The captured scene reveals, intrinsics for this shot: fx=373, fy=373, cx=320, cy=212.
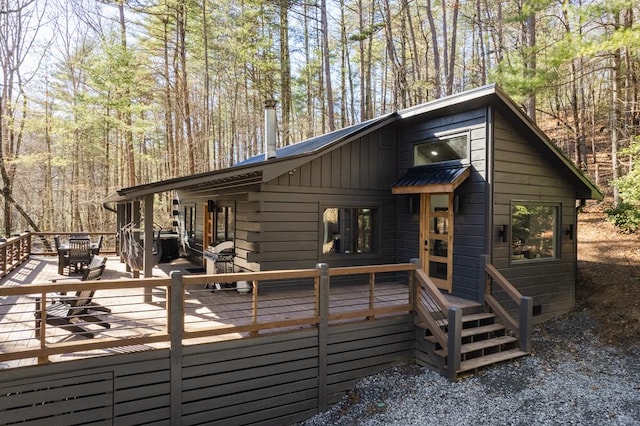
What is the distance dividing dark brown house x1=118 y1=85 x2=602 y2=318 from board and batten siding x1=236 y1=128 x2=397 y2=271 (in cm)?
2

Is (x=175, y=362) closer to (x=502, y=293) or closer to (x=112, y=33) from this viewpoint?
(x=502, y=293)

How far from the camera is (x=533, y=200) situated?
6.81 meters

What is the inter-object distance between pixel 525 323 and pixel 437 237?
207cm

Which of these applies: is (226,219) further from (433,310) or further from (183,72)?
(183,72)

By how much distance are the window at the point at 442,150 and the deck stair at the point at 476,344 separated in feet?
8.68

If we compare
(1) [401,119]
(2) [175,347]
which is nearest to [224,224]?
(1) [401,119]

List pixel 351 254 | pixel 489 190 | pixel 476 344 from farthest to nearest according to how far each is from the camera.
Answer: pixel 351 254
pixel 489 190
pixel 476 344

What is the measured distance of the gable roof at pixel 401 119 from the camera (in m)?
5.76

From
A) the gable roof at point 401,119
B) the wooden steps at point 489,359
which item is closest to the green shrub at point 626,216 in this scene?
the gable roof at point 401,119

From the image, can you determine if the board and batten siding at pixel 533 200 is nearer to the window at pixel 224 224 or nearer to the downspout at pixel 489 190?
the downspout at pixel 489 190

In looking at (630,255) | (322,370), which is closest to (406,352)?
(322,370)

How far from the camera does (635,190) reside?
743 centimetres

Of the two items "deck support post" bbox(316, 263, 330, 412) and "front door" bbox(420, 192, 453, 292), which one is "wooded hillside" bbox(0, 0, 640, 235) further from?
"deck support post" bbox(316, 263, 330, 412)

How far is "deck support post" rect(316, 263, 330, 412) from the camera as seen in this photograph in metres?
4.72
